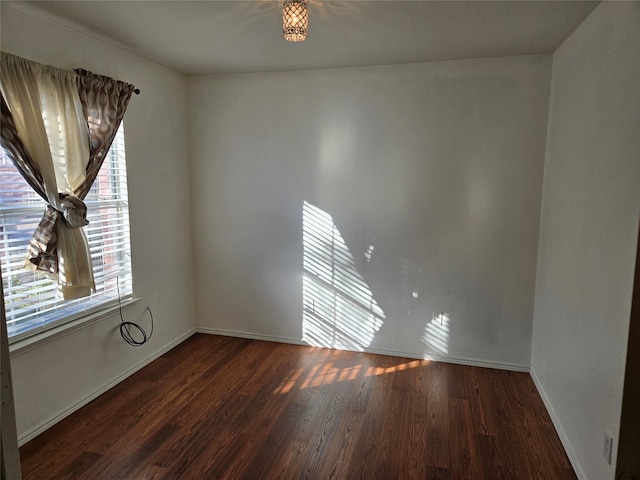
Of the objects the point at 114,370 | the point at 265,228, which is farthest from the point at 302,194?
the point at 114,370

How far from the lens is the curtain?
221 cm

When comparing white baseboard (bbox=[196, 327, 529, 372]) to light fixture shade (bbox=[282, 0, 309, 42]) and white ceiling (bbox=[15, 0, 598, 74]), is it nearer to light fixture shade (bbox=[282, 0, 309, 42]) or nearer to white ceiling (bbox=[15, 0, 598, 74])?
white ceiling (bbox=[15, 0, 598, 74])

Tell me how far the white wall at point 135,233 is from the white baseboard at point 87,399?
1 centimetres

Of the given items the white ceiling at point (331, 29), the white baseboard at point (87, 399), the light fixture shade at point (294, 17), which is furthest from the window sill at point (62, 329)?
the light fixture shade at point (294, 17)

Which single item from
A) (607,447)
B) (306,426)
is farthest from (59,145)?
(607,447)

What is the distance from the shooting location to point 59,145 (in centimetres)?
248

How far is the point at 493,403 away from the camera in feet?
9.40

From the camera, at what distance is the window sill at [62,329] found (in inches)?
91.5

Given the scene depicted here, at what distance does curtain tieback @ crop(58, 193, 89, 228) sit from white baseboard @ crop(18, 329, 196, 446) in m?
1.19

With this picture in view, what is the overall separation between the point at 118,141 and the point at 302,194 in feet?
4.91

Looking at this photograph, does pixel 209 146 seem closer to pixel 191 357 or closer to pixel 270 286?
pixel 270 286

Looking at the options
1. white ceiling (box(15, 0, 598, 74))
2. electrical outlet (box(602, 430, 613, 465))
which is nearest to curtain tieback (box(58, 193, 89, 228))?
white ceiling (box(15, 0, 598, 74))

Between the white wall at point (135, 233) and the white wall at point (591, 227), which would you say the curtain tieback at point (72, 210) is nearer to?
the white wall at point (135, 233)

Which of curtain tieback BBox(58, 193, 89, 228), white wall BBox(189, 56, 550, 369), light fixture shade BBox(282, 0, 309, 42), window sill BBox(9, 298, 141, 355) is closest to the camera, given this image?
light fixture shade BBox(282, 0, 309, 42)
